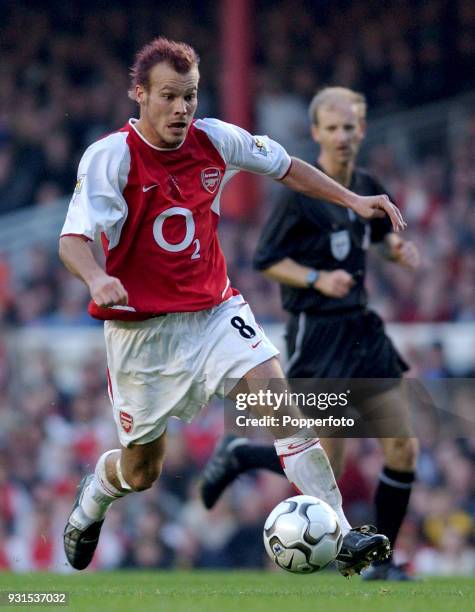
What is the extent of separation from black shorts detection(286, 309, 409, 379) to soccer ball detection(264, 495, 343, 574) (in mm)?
1601

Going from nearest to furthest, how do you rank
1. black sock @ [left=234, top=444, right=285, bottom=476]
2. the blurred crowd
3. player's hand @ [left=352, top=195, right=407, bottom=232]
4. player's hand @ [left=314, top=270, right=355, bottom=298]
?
1. player's hand @ [left=352, top=195, right=407, bottom=232]
2. player's hand @ [left=314, top=270, right=355, bottom=298]
3. black sock @ [left=234, top=444, right=285, bottom=476]
4. the blurred crowd

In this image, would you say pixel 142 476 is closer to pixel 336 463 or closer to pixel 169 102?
pixel 336 463

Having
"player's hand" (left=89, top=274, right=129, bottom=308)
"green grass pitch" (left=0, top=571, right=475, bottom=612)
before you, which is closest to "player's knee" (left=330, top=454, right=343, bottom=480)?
"green grass pitch" (left=0, top=571, right=475, bottom=612)

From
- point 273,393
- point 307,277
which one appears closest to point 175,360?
point 273,393

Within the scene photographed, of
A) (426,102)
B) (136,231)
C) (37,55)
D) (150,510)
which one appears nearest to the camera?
(136,231)

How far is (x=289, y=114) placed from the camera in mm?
13766

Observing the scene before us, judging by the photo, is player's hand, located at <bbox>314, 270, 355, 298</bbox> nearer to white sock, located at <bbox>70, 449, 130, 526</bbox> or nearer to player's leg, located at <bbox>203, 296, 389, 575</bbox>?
player's leg, located at <bbox>203, 296, 389, 575</bbox>

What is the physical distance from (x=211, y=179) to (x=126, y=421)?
1.12 m

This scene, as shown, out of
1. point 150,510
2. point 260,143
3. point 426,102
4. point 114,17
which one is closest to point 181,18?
point 114,17

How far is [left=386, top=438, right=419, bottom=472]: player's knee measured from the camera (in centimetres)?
700

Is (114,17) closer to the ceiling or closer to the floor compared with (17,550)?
closer to the ceiling

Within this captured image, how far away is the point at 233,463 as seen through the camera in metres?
7.73

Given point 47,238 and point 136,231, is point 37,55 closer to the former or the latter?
point 47,238

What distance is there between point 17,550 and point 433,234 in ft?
14.7
